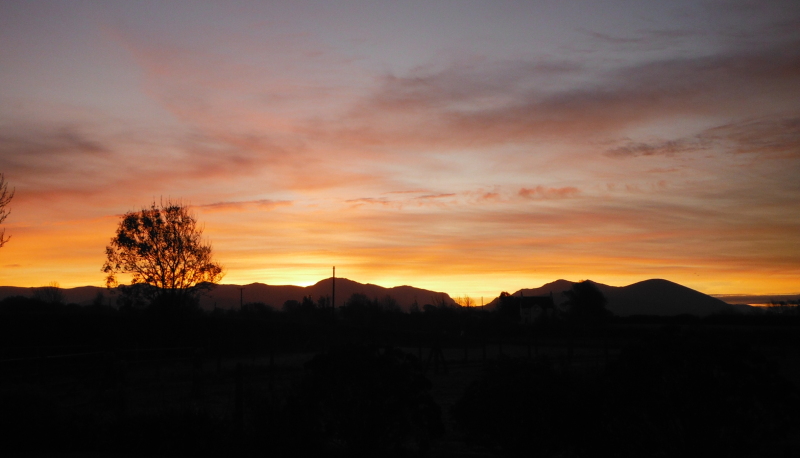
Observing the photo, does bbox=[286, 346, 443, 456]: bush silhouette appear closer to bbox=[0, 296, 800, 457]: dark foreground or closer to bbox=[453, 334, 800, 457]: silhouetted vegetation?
bbox=[0, 296, 800, 457]: dark foreground

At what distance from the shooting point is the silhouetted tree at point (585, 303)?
85.7 m

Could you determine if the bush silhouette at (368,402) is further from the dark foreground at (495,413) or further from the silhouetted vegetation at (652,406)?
the silhouetted vegetation at (652,406)

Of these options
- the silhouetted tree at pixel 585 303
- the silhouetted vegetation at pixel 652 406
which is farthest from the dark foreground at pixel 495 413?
the silhouetted tree at pixel 585 303

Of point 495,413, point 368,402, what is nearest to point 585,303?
point 495,413

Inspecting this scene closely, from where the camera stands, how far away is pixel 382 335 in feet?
135

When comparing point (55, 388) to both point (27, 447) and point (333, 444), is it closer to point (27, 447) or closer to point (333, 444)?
point (27, 447)

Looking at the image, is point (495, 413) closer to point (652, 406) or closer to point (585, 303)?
point (652, 406)

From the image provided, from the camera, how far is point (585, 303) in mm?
88750

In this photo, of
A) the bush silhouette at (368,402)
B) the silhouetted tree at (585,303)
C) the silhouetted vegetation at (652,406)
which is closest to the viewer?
the silhouetted vegetation at (652,406)

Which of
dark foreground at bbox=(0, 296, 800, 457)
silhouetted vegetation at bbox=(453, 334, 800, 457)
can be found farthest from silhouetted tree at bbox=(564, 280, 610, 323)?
silhouetted vegetation at bbox=(453, 334, 800, 457)

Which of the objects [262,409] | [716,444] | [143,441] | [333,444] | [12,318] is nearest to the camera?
[716,444]

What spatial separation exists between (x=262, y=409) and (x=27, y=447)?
4431 millimetres

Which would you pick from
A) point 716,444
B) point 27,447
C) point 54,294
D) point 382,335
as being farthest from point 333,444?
point 54,294

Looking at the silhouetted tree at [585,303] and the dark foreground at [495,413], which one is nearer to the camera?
the dark foreground at [495,413]
